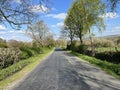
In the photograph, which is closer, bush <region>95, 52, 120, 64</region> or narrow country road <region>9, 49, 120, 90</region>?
narrow country road <region>9, 49, 120, 90</region>

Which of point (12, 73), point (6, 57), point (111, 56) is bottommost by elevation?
point (12, 73)

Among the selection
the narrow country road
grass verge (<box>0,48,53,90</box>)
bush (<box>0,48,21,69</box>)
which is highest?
bush (<box>0,48,21,69</box>)

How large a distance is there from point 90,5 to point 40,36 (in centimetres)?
3924

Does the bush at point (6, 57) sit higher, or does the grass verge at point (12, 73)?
the bush at point (6, 57)

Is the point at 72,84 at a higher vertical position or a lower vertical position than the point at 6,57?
lower

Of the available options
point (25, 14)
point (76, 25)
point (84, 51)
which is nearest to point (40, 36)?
point (76, 25)

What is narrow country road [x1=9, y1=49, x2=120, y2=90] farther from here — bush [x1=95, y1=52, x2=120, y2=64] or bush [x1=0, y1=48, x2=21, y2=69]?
bush [x1=95, y1=52, x2=120, y2=64]

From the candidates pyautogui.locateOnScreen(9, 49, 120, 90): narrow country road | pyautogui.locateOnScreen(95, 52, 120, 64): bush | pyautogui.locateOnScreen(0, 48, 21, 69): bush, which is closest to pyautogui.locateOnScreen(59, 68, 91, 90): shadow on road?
pyautogui.locateOnScreen(9, 49, 120, 90): narrow country road

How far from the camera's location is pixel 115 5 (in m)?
15.7

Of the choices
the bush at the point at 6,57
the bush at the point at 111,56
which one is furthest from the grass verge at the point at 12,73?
the bush at the point at 111,56

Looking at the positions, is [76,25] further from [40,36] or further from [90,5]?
[40,36]

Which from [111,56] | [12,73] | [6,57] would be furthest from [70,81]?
[111,56]

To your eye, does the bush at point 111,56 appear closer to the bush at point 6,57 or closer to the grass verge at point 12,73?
the grass verge at point 12,73

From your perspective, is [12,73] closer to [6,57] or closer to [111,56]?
[6,57]
